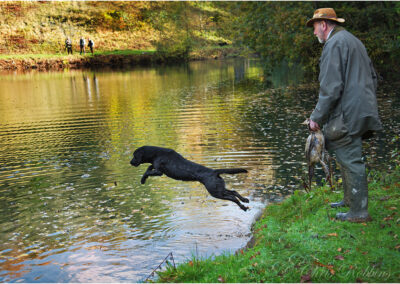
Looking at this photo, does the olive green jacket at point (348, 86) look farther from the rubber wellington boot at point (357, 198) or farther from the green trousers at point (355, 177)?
the rubber wellington boot at point (357, 198)

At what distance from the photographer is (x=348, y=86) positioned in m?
5.61

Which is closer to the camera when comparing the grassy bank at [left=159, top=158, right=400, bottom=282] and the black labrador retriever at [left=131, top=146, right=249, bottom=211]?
the grassy bank at [left=159, top=158, right=400, bottom=282]

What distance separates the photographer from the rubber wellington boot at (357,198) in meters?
5.76

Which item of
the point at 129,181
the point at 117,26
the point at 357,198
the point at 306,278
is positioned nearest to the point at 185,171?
the point at 357,198

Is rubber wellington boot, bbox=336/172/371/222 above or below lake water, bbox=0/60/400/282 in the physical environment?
above

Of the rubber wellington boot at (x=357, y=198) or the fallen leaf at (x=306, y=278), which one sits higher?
the rubber wellington boot at (x=357, y=198)

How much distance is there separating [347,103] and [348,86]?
0.21 metres

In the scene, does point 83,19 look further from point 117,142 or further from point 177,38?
point 117,142

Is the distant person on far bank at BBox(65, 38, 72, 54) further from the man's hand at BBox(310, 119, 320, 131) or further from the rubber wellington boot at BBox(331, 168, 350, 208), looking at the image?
the man's hand at BBox(310, 119, 320, 131)

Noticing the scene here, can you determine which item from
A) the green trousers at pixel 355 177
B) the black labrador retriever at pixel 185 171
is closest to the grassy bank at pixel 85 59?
the black labrador retriever at pixel 185 171

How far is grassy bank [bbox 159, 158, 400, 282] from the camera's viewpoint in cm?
469

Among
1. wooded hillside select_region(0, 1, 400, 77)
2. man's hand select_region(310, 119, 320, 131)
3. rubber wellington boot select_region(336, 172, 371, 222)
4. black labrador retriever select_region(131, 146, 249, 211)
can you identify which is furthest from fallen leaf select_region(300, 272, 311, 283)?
wooded hillside select_region(0, 1, 400, 77)

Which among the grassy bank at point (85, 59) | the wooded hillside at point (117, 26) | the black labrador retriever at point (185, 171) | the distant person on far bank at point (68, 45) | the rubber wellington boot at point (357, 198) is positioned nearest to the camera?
the rubber wellington boot at point (357, 198)

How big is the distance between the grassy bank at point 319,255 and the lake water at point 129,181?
1.31m
